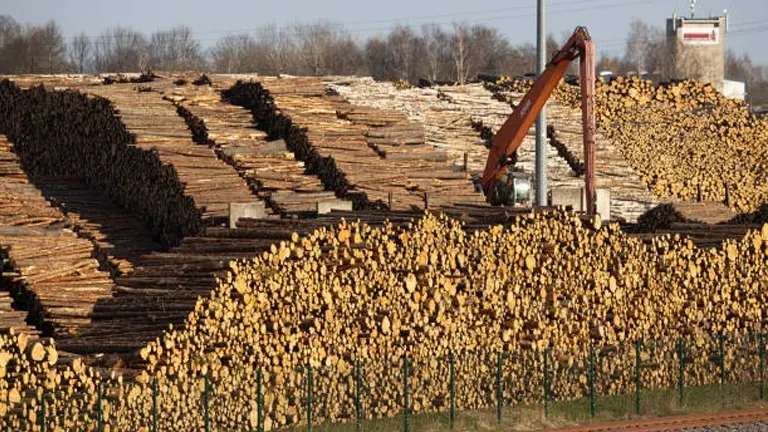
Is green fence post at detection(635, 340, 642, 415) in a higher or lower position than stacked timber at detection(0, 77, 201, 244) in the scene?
lower

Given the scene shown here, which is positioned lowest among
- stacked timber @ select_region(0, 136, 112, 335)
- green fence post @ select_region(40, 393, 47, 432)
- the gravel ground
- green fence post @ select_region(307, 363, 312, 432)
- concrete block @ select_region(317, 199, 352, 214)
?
the gravel ground

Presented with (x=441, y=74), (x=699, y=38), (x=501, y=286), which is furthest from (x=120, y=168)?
(x=441, y=74)

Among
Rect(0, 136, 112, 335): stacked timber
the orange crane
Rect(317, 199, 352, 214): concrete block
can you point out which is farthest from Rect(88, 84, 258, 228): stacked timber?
the orange crane

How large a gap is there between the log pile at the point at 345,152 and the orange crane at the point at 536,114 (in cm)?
142

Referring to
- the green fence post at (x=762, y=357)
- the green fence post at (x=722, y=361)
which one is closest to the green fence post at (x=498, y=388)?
the green fence post at (x=722, y=361)

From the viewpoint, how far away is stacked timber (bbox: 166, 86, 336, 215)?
3491cm

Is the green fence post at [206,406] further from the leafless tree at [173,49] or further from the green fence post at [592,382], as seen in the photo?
the leafless tree at [173,49]

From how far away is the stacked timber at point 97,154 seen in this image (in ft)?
113

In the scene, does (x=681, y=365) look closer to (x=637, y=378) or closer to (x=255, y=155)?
(x=637, y=378)

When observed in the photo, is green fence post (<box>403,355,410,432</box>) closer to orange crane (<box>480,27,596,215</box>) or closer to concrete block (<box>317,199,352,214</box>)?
concrete block (<box>317,199,352,214</box>)

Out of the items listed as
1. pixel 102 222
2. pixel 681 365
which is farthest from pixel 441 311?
pixel 102 222

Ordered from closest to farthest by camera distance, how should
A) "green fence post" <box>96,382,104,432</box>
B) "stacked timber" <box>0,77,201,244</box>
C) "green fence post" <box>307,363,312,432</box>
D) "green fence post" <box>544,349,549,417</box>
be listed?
"green fence post" <box>96,382,104,432</box>, "green fence post" <box>307,363,312,432</box>, "green fence post" <box>544,349,549,417</box>, "stacked timber" <box>0,77,201,244</box>

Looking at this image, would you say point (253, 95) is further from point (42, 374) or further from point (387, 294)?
point (42, 374)

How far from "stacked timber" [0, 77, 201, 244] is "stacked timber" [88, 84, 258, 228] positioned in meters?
0.09
